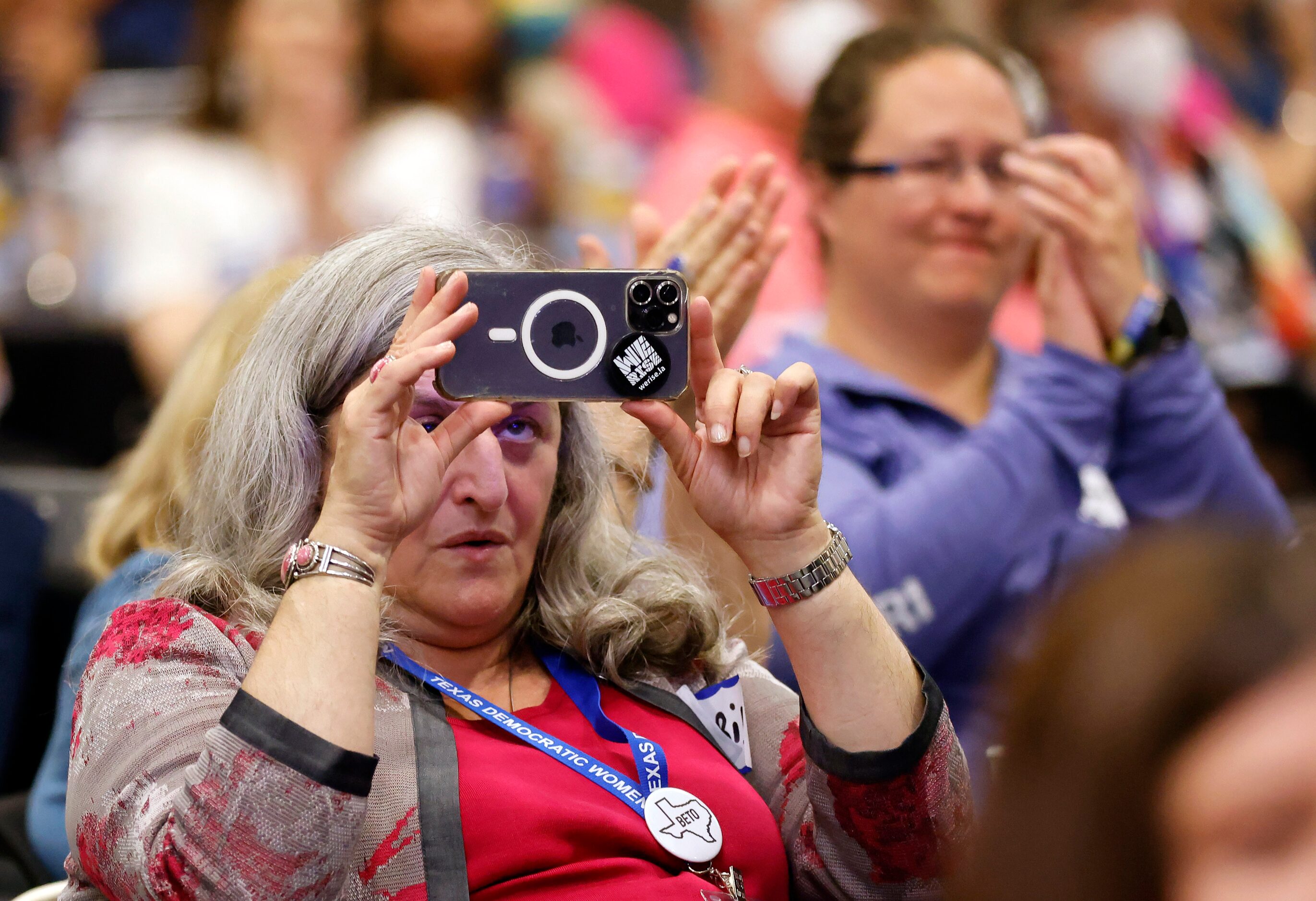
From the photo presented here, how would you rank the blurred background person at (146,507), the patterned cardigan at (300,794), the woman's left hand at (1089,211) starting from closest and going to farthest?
1. the patterned cardigan at (300,794)
2. the blurred background person at (146,507)
3. the woman's left hand at (1089,211)

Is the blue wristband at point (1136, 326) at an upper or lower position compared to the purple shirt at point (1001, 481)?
upper

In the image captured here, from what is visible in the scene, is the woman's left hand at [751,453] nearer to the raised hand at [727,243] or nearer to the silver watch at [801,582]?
the silver watch at [801,582]

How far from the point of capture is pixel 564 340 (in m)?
1.27

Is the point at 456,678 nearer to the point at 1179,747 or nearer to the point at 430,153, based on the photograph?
the point at 1179,747

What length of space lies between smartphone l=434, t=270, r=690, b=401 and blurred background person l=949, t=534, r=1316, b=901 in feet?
2.25

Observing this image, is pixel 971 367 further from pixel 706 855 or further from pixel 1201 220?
pixel 1201 220

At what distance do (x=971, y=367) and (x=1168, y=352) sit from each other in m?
0.32

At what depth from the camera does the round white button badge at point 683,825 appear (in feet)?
4.47

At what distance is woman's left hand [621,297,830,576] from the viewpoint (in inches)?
51.3

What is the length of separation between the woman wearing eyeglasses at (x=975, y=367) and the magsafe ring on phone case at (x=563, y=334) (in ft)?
2.65

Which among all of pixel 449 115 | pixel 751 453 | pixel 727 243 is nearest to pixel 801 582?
pixel 751 453

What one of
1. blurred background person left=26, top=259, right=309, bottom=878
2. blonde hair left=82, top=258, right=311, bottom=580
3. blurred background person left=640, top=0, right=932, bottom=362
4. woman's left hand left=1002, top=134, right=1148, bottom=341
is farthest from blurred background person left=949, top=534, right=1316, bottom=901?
blurred background person left=640, top=0, right=932, bottom=362

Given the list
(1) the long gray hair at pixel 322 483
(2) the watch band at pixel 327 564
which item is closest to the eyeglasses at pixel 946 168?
(1) the long gray hair at pixel 322 483

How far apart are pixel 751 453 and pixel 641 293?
18 cm
